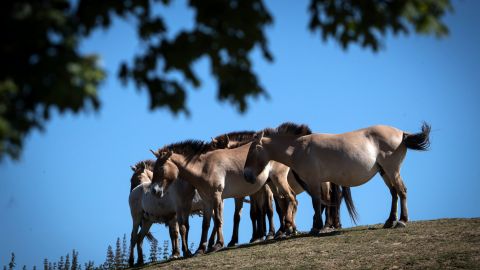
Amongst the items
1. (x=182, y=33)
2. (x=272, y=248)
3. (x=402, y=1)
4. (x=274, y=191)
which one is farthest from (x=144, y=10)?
(x=274, y=191)

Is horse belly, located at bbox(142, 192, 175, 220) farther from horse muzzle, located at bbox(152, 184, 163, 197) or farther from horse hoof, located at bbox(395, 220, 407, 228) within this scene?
horse hoof, located at bbox(395, 220, 407, 228)

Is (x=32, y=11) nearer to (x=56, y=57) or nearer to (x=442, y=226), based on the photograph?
(x=56, y=57)

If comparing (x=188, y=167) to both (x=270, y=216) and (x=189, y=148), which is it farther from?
(x=270, y=216)

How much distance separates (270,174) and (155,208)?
3.57 metres

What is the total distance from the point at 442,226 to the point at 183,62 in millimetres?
10026

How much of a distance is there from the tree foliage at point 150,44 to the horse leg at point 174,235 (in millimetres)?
11761

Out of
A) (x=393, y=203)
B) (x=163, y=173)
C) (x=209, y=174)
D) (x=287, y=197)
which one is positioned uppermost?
(x=163, y=173)

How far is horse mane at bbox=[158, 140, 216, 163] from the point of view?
15617 millimetres

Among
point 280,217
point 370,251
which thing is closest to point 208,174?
point 280,217

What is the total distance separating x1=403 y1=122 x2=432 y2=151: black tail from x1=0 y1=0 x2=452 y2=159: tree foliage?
9389mm

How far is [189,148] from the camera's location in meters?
15.7

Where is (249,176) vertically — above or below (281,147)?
below

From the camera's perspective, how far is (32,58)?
164 inches

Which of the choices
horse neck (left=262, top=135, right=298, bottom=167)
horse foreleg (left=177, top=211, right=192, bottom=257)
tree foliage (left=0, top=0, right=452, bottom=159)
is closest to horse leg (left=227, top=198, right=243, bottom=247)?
horse foreleg (left=177, top=211, right=192, bottom=257)
